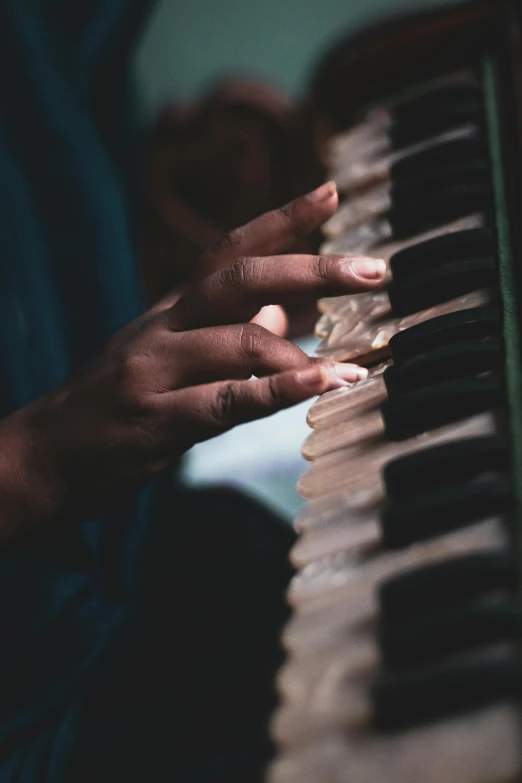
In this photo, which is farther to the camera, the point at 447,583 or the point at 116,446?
the point at 116,446

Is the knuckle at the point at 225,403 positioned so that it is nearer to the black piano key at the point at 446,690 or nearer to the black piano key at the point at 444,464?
the black piano key at the point at 444,464

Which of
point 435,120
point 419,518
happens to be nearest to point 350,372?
point 419,518

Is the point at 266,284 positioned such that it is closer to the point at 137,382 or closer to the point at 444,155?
the point at 137,382

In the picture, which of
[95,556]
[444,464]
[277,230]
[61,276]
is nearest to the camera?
[444,464]

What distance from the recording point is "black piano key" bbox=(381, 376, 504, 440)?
1.78 ft

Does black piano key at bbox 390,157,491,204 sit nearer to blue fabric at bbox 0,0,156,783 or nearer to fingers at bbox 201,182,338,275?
fingers at bbox 201,182,338,275

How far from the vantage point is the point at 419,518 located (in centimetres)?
49

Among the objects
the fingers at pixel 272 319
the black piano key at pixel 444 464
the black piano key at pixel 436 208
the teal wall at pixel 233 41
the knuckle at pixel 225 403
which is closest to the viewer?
the black piano key at pixel 444 464

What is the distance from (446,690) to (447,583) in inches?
2.4

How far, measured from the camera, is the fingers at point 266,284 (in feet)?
2.11

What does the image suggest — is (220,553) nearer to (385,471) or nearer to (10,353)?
(10,353)

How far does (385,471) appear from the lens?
0.52m

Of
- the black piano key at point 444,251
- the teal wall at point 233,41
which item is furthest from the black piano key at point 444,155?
the teal wall at point 233,41

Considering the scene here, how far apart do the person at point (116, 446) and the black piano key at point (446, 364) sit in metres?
0.05
